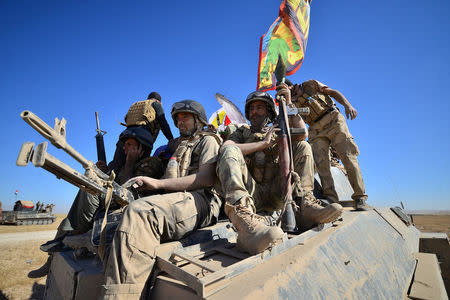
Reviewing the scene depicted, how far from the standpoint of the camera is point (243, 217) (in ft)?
5.65

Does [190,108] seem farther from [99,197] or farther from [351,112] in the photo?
[351,112]

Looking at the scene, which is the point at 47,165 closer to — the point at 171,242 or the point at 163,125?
the point at 171,242

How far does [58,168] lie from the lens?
147 cm

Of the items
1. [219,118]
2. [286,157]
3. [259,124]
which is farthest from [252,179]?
[219,118]

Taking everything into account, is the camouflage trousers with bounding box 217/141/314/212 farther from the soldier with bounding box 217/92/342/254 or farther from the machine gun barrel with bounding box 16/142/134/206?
the machine gun barrel with bounding box 16/142/134/206

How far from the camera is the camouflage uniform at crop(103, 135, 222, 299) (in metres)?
1.37

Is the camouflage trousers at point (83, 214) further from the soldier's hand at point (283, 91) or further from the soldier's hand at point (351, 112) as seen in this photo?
the soldier's hand at point (351, 112)

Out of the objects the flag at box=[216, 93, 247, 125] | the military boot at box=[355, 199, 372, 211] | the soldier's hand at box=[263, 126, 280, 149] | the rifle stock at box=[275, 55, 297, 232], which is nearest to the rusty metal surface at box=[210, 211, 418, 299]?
the rifle stock at box=[275, 55, 297, 232]

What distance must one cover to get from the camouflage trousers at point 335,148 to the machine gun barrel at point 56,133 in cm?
361

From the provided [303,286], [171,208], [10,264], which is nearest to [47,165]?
[171,208]

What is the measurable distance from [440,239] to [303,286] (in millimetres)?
4491

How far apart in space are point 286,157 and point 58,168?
6.56ft

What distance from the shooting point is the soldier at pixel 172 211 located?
1.39 m

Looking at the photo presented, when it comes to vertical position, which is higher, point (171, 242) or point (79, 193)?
point (79, 193)
